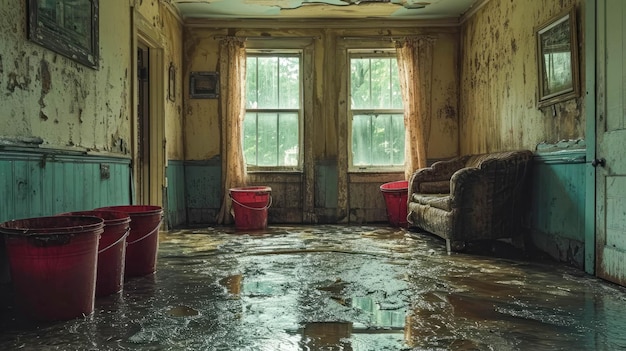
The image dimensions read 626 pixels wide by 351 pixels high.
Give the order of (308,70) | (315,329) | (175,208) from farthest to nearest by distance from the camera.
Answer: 1. (308,70)
2. (175,208)
3. (315,329)

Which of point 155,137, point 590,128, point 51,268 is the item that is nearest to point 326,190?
point 155,137

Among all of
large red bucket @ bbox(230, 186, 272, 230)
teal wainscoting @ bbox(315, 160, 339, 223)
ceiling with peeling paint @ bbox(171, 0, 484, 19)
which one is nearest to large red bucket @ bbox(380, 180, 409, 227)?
teal wainscoting @ bbox(315, 160, 339, 223)

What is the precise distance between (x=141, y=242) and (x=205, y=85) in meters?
3.88

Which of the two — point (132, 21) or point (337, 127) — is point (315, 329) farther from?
point (337, 127)

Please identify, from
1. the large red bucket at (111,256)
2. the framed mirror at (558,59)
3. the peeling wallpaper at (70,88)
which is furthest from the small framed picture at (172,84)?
the framed mirror at (558,59)

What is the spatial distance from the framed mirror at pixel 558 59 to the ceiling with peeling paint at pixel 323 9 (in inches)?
78.6

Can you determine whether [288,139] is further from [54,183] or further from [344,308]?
[344,308]

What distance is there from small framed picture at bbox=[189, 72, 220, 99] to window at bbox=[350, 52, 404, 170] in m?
2.00

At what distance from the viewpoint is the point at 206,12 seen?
6293mm

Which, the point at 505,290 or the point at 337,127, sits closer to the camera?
the point at 505,290

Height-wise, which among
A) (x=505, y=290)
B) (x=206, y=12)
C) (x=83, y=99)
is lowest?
(x=505, y=290)

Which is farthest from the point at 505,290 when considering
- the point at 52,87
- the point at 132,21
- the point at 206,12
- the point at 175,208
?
the point at 206,12

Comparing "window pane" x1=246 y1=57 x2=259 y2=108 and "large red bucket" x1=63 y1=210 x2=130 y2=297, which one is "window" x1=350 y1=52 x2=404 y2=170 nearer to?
"window pane" x1=246 y1=57 x2=259 y2=108

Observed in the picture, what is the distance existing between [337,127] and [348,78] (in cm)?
74
